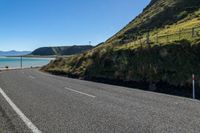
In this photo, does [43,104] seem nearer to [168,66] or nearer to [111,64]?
[168,66]

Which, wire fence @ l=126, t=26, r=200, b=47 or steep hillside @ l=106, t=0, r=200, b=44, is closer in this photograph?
wire fence @ l=126, t=26, r=200, b=47

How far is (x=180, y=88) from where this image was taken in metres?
15.9

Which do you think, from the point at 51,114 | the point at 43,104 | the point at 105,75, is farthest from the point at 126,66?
the point at 51,114

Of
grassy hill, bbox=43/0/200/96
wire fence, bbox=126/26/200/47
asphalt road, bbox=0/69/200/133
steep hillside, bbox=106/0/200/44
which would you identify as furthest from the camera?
steep hillside, bbox=106/0/200/44

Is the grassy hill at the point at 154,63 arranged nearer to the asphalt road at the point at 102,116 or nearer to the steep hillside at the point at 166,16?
the asphalt road at the point at 102,116

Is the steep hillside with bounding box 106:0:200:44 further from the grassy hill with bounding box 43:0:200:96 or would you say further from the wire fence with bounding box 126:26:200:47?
the grassy hill with bounding box 43:0:200:96

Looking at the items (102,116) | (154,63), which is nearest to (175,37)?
(154,63)

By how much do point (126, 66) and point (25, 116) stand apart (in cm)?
1539

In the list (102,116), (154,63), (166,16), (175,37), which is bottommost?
(102,116)

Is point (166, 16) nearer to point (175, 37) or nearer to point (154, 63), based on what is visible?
point (175, 37)

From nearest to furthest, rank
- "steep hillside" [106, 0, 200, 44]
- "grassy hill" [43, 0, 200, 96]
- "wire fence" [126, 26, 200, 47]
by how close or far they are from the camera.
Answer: "grassy hill" [43, 0, 200, 96] < "wire fence" [126, 26, 200, 47] < "steep hillside" [106, 0, 200, 44]

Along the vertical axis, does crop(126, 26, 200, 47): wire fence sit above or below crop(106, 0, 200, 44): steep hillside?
below

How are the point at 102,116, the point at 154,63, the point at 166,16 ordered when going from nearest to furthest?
1. the point at 102,116
2. the point at 154,63
3. the point at 166,16

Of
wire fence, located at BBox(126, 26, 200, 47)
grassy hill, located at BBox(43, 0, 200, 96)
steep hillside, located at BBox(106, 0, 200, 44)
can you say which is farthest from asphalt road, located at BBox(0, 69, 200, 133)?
steep hillside, located at BBox(106, 0, 200, 44)
